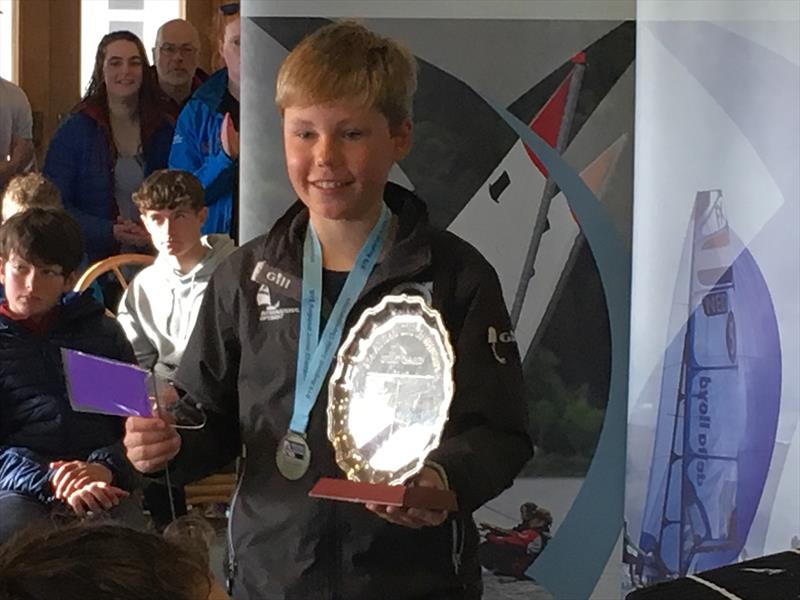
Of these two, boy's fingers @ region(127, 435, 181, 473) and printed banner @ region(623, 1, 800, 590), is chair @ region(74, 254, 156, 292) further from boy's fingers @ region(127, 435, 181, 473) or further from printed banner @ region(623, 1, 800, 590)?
boy's fingers @ region(127, 435, 181, 473)

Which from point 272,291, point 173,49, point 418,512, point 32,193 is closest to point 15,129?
point 173,49

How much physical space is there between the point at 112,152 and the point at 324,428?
2565 mm

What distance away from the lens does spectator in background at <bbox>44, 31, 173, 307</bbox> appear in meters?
4.01

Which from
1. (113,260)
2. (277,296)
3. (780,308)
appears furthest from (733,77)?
(113,260)

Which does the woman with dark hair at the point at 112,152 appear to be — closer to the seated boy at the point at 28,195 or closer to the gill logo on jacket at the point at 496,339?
the seated boy at the point at 28,195

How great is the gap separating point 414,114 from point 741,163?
0.70m

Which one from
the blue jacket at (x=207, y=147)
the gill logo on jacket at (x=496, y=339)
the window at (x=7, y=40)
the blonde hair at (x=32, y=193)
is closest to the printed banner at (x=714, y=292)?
the gill logo on jacket at (x=496, y=339)

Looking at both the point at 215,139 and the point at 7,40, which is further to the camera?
the point at 7,40

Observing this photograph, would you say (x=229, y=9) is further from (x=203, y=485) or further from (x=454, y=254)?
(x=454, y=254)

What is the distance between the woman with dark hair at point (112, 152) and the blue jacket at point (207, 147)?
0.40 meters

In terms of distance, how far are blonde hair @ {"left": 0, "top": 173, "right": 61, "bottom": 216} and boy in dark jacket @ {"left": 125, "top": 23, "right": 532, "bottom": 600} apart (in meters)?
2.05

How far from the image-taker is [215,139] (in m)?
3.61

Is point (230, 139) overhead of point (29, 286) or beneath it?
overhead

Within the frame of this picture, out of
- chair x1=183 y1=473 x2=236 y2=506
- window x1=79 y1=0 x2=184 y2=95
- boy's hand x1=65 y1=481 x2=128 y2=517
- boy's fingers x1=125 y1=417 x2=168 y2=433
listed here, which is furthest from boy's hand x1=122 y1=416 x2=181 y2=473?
window x1=79 y1=0 x2=184 y2=95
